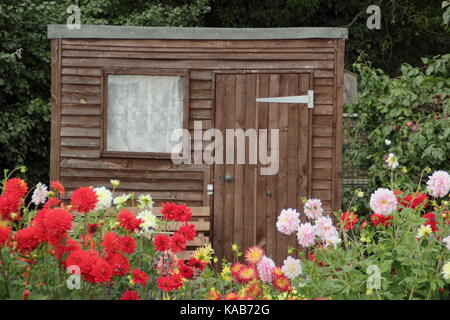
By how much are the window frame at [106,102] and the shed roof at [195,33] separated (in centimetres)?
36

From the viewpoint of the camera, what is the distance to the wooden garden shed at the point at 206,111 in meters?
7.62

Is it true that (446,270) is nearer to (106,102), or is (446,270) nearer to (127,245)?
(127,245)

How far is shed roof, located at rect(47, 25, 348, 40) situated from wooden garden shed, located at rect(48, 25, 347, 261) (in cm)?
1

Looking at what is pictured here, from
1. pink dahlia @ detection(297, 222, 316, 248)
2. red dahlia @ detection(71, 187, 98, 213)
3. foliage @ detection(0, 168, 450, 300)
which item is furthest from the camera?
pink dahlia @ detection(297, 222, 316, 248)

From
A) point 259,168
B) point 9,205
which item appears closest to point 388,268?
point 9,205

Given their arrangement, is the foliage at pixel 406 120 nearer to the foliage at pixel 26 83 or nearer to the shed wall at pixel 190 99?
the shed wall at pixel 190 99

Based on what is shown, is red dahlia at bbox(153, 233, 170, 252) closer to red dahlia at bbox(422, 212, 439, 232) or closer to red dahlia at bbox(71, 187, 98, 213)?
red dahlia at bbox(71, 187, 98, 213)

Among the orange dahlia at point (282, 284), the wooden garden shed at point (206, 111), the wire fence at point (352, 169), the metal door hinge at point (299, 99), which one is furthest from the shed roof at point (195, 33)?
the orange dahlia at point (282, 284)

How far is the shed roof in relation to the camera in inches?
298

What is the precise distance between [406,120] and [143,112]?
299 centimetres

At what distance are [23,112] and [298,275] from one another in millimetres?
8506

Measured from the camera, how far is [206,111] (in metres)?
7.73

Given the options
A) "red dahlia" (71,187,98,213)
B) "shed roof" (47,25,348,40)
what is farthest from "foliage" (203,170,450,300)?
Result: "shed roof" (47,25,348,40)
